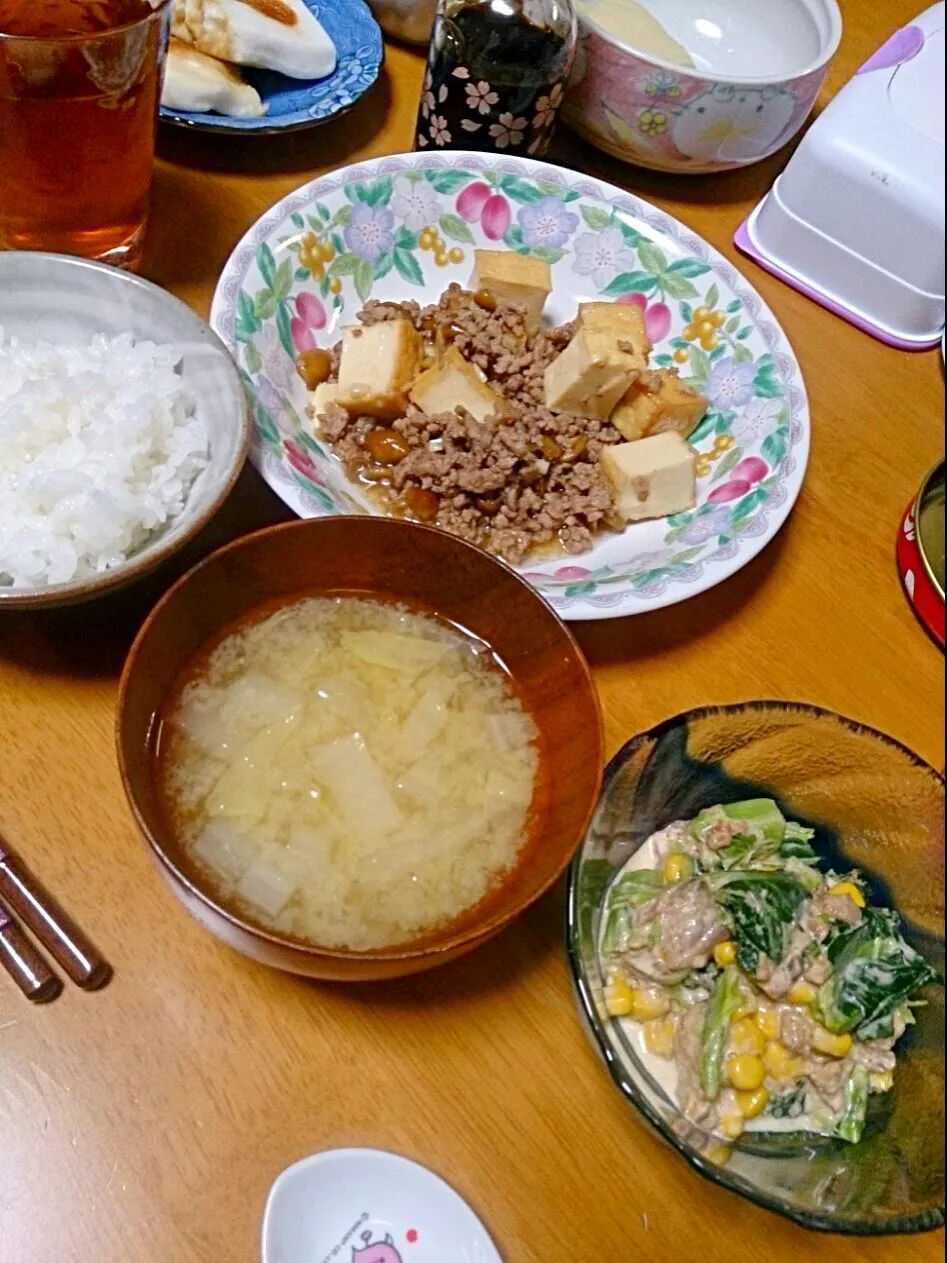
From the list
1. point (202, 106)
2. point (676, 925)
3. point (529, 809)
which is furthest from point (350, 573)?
point (202, 106)

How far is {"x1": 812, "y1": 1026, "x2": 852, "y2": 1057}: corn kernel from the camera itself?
83 cm

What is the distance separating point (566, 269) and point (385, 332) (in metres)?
0.33

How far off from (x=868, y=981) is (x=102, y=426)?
32.3 inches

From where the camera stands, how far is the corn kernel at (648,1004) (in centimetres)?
83

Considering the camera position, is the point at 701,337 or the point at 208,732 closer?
the point at 208,732

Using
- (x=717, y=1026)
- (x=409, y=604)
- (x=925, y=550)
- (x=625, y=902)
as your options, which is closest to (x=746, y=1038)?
(x=717, y=1026)

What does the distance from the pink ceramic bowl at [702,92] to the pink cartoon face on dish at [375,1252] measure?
134cm

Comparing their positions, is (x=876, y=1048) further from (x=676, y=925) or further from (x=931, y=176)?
(x=931, y=176)

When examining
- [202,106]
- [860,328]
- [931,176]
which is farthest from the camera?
[860,328]

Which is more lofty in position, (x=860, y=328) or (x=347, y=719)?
(x=860, y=328)

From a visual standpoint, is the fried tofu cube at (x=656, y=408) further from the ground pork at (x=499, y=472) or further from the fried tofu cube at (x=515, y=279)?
the fried tofu cube at (x=515, y=279)

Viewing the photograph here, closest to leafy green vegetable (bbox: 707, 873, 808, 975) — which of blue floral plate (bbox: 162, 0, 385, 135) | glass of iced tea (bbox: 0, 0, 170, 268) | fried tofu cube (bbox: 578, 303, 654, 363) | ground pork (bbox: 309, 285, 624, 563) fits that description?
ground pork (bbox: 309, 285, 624, 563)

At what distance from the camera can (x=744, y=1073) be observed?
2.64 feet

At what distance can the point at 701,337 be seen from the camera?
1.34 m
